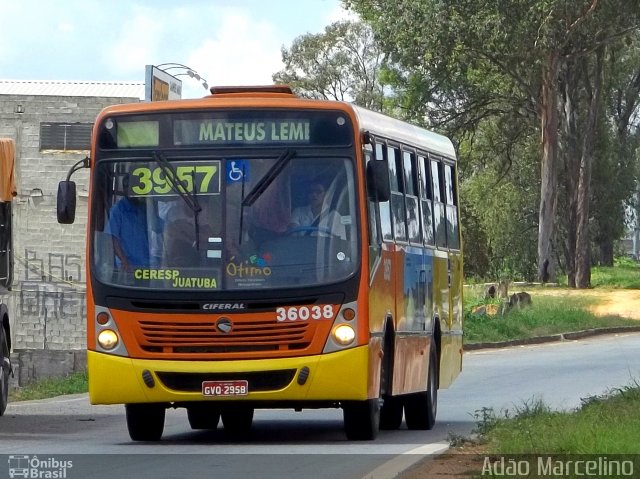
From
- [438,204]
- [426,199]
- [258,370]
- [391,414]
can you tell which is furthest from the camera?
[438,204]

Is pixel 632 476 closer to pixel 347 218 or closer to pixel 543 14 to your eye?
pixel 347 218

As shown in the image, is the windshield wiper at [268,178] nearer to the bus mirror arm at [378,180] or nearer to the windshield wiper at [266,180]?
the windshield wiper at [266,180]

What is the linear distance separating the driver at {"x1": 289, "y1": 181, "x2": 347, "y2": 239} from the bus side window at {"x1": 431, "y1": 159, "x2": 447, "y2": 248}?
3805mm

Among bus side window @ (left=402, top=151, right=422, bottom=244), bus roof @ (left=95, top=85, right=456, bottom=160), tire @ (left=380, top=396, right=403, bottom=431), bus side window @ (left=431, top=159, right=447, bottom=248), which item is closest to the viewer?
bus roof @ (left=95, top=85, right=456, bottom=160)

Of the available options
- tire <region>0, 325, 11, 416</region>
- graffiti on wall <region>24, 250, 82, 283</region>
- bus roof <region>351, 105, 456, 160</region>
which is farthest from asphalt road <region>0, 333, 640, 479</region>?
graffiti on wall <region>24, 250, 82, 283</region>

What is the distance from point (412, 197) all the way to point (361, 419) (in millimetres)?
2893

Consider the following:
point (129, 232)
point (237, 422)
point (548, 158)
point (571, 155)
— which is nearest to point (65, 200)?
point (129, 232)

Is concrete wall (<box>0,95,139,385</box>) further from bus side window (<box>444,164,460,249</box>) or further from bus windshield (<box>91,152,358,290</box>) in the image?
bus windshield (<box>91,152,358,290</box>)

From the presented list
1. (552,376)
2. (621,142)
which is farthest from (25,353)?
(621,142)

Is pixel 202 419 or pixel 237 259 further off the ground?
pixel 237 259

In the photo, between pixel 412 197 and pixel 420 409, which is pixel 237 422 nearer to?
pixel 420 409

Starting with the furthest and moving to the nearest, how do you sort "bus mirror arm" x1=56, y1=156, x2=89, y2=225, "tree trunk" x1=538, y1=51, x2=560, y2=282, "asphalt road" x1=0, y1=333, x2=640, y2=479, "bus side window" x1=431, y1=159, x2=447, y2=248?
"tree trunk" x1=538, y1=51, x2=560, y2=282 < "bus side window" x1=431, y1=159, x2=447, y2=248 < "bus mirror arm" x1=56, y1=156, x2=89, y2=225 < "asphalt road" x1=0, y1=333, x2=640, y2=479

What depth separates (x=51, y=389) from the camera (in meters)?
23.9

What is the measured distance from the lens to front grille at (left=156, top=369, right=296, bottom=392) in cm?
1373
